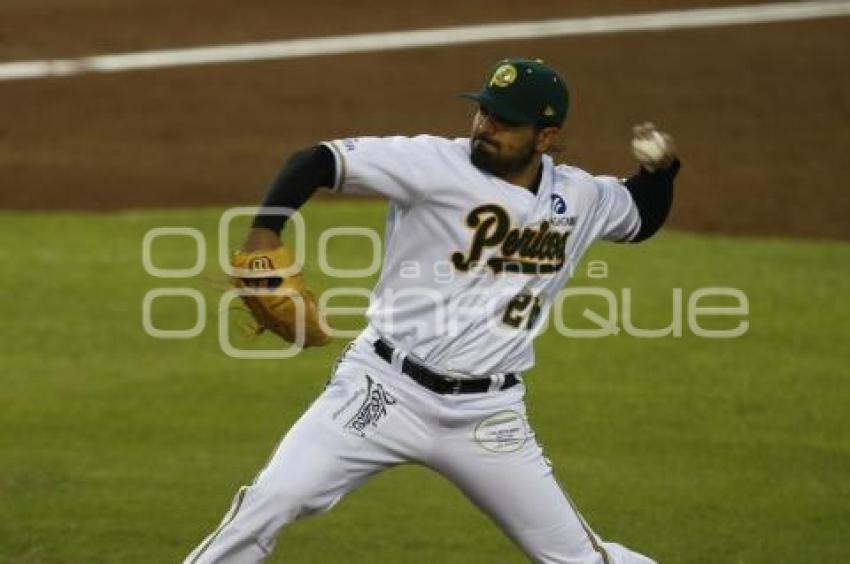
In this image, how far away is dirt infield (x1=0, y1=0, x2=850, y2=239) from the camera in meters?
13.7

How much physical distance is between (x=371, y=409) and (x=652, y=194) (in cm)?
131

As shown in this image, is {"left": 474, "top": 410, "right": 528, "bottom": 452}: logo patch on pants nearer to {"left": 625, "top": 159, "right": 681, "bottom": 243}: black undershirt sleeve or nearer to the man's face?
the man's face

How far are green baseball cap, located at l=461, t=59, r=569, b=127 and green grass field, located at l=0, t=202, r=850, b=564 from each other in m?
2.28

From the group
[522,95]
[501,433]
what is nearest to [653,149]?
[522,95]

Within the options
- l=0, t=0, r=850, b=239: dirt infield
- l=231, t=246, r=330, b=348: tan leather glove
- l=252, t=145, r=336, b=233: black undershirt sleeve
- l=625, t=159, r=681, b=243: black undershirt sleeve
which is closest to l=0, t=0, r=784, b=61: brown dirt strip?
l=0, t=0, r=850, b=239: dirt infield

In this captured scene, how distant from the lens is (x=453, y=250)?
6320mm

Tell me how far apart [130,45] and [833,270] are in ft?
21.1

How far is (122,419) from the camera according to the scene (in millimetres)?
9617

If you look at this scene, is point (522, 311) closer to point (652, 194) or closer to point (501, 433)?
point (501, 433)

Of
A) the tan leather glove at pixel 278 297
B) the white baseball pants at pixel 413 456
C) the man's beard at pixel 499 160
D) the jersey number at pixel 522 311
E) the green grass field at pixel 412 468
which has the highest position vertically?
the man's beard at pixel 499 160

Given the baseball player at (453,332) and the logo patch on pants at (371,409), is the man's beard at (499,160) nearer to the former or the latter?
the baseball player at (453,332)


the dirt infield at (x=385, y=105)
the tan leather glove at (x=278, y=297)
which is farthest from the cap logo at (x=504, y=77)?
the dirt infield at (x=385, y=105)

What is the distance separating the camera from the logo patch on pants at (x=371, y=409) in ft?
20.5

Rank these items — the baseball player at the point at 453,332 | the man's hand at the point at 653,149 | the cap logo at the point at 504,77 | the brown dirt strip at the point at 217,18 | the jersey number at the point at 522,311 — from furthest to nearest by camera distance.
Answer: the brown dirt strip at the point at 217,18 < the man's hand at the point at 653,149 < the jersey number at the point at 522,311 < the cap logo at the point at 504,77 < the baseball player at the point at 453,332
